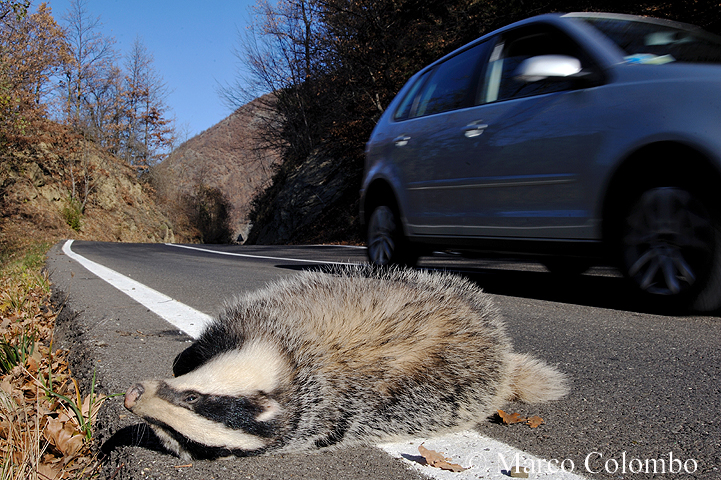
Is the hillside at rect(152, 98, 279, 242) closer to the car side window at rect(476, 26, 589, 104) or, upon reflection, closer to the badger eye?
the car side window at rect(476, 26, 589, 104)

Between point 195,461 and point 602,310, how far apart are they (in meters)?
3.30

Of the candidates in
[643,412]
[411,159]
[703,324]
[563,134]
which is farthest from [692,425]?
[411,159]

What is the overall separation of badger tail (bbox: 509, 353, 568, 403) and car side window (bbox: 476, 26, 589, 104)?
Result: 295 centimetres

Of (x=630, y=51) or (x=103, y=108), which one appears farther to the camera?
(x=103, y=108)

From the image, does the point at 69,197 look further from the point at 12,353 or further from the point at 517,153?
the point at 517,153

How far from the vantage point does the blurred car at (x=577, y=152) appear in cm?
356

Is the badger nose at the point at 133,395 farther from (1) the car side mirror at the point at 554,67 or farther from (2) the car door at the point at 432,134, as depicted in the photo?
(2) the car door at the point at 432,134

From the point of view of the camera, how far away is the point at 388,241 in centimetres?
628

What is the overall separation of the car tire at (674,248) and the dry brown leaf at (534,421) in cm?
227

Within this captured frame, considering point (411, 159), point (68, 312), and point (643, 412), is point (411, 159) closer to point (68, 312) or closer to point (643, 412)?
point (68, 312)

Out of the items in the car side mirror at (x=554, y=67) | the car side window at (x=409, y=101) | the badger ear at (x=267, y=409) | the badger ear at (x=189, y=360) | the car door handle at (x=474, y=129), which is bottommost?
the badger ear at (x=267, y=409)

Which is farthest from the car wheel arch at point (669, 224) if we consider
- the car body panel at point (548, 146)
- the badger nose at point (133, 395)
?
the badger nose at point (133, 395)

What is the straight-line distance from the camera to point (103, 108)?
36250mm

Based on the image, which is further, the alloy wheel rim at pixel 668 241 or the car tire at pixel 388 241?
the car tire at pixel 388 241
